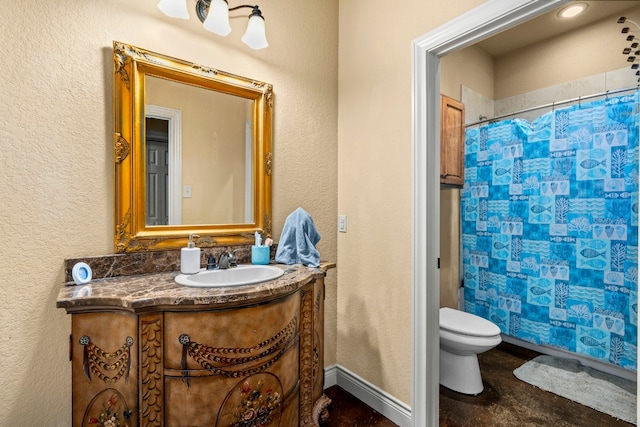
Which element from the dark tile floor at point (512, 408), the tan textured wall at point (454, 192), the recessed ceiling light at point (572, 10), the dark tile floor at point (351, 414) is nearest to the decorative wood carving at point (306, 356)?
the dark tile floor at point (351, 414)

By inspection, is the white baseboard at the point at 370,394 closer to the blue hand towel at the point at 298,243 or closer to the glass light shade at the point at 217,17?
the blue hand towel at the point at 298,243

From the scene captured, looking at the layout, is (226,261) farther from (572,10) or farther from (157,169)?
(572,10)

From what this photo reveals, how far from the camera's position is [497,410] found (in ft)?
6.19

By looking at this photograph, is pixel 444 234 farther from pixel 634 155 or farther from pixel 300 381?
pixel 300 381

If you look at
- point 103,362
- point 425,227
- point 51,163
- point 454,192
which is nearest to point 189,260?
point 103,362

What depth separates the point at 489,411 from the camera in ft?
6.15

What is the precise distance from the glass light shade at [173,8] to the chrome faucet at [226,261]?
42.3 inches

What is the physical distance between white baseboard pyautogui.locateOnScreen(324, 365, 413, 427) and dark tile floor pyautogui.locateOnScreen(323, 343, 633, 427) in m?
0.03

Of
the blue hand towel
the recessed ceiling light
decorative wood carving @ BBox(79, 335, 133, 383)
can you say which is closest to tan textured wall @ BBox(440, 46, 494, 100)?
the recessed ceiling light

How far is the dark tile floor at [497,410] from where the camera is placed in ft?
5.80

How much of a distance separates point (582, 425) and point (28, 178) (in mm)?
2881

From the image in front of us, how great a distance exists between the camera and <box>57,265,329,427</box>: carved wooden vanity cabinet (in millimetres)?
1065

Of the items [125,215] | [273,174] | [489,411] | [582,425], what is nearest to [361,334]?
[489,411]

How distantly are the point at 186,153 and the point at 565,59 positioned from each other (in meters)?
3.02
